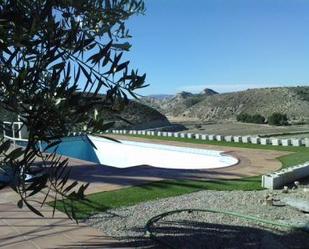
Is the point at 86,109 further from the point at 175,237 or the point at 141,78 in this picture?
the point at 175,237

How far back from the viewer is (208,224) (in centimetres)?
758

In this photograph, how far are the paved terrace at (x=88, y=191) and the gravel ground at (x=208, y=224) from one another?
42 centimetres

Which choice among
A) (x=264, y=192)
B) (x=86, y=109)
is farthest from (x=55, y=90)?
(x=264, y=192)

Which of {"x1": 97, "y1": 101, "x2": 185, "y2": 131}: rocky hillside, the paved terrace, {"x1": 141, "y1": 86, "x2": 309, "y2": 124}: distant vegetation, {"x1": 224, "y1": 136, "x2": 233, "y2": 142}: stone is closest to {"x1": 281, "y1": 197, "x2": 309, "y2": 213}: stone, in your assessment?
the paved terrace

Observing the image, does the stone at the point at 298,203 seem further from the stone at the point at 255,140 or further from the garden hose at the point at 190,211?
the stone at the point at 255,140

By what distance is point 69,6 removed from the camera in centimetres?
363

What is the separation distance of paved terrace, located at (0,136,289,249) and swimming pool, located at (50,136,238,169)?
75cm

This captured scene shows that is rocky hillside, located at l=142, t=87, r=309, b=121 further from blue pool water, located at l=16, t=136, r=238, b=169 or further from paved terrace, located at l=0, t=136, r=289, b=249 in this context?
paved terrace, located at l=0, t=136, r=289, b=249

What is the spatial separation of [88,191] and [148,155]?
31.5 ft

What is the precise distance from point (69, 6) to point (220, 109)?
61.6 meters

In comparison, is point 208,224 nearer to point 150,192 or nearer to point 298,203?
point 298,203

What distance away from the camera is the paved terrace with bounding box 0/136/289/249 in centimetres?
676

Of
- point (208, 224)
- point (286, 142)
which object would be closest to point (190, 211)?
point (208, 224)

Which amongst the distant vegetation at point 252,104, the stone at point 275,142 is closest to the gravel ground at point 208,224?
the stone at point 275,142
